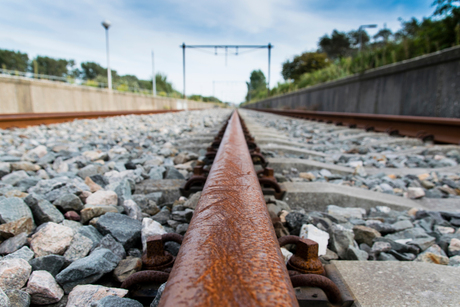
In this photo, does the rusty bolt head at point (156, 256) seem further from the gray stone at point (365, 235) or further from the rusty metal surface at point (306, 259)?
the gray stone at point (365, 235)

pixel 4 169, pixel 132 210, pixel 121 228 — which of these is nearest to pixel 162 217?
pixel 132 210

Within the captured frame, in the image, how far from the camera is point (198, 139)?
364 centimetres

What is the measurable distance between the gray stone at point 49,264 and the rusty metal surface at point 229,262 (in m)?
0.57

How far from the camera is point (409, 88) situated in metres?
5.36

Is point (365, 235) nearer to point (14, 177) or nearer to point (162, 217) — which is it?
point (162, 217)

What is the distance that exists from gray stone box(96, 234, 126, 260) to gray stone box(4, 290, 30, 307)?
10.5 inches

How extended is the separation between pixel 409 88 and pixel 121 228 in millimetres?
5765

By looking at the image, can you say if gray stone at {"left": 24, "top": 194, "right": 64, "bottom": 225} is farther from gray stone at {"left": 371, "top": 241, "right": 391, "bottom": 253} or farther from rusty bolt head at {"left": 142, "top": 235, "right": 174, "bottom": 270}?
gray stone at {"left": 371, "top": 241, "right": 391, "bottom": 253}

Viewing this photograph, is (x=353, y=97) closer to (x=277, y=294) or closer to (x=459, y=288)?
(x=459, y=288)

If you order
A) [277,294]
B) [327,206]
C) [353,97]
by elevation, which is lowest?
[327,206]

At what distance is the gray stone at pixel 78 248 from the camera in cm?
99

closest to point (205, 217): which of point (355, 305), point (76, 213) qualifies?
point (355, 305)

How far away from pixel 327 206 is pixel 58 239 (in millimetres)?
1291

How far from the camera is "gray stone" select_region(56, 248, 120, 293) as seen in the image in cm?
84
